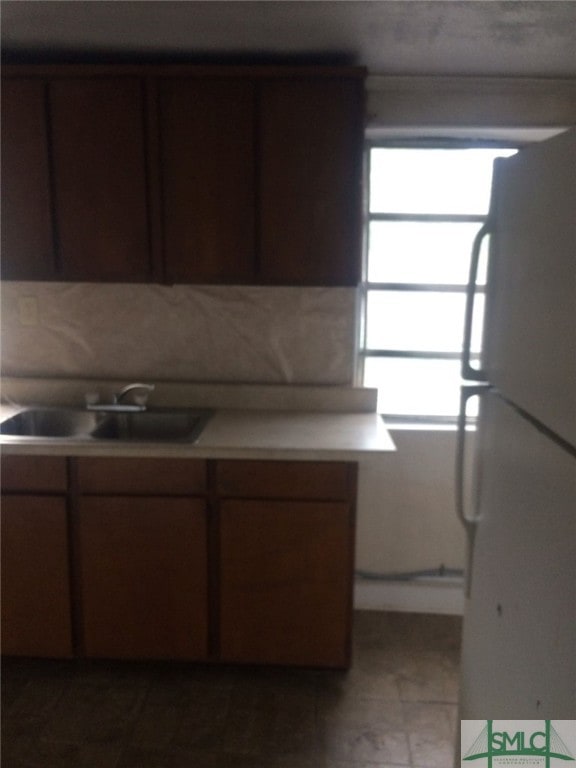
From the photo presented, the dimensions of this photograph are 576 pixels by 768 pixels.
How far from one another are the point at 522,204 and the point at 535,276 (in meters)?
0.17

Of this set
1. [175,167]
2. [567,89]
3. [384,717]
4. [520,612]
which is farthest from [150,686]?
[567,89]

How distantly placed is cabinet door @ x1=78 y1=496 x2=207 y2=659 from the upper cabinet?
34.6 inches

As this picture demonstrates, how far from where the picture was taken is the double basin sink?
264 centimetres

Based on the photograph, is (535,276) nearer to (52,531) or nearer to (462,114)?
(462,114)

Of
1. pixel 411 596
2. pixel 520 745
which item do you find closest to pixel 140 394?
pixel 411 596

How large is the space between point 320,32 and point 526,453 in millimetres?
1528

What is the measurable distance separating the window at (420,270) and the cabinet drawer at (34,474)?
4.47 ft

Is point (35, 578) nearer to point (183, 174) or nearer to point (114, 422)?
point (114, 422)

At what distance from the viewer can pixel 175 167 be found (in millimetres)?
2389

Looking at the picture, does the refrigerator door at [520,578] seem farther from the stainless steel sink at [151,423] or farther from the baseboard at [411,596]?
the stainless steel sink at [151,423]

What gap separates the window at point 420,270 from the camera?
2754 mm

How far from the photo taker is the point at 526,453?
126cm

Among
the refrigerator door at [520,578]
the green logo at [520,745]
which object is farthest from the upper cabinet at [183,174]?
the green logo at [520,745]

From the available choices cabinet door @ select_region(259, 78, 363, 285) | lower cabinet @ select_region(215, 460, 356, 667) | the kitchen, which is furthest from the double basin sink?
cabinet door @ select_region(259, 78, 363, 285)
